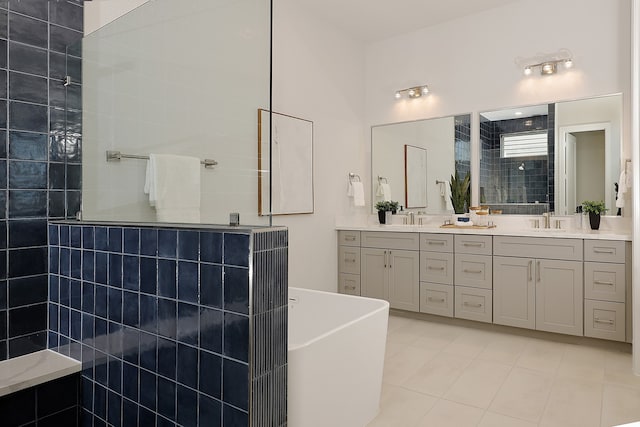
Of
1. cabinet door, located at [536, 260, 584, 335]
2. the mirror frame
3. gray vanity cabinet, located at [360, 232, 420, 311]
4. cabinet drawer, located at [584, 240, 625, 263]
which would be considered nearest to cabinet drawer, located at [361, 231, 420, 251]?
gray vanity cabinet, located at [360, 232, 420, 311]

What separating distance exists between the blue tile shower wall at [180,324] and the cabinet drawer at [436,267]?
254cm

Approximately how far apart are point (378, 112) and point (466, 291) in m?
2.12

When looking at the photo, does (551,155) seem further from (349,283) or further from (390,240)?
(349,283)

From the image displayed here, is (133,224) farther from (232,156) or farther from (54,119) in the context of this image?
(54,119)

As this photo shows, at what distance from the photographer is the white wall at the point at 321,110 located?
3.67 metres

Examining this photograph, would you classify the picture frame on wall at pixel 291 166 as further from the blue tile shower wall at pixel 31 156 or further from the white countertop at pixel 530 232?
the blue tile shower wall at pixel 31 156

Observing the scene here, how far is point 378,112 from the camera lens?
15.1ft

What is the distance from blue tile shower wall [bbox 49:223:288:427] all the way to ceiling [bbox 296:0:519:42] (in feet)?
9.87

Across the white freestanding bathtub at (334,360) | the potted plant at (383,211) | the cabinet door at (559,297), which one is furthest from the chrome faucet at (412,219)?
the white freestanding bathtub at (334,360)

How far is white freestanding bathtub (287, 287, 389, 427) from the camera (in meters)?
1.50

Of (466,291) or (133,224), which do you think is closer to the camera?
(133,224)

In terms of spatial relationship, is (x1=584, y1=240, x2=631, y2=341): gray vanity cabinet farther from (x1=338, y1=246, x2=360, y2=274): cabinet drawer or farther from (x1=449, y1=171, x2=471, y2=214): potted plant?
→ (x1=338, y1=246, x2=360, y2=274): cabinet drawer

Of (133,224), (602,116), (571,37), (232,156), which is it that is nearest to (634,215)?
(602,116)

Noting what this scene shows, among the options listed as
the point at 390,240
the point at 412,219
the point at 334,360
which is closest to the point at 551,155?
the point at 412,219
